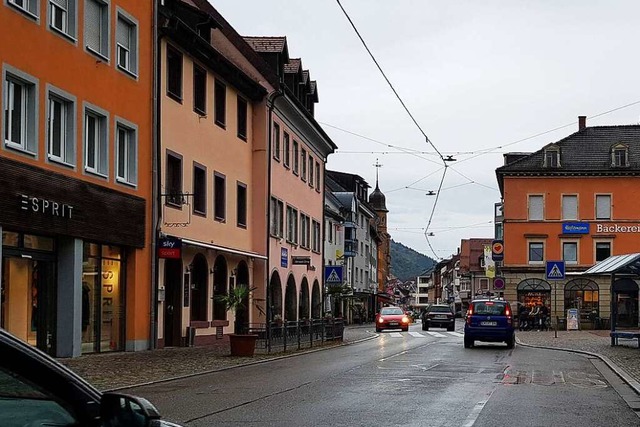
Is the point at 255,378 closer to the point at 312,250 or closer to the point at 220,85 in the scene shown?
the point at 220,85

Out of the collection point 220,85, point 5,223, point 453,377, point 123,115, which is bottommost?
point 453,377

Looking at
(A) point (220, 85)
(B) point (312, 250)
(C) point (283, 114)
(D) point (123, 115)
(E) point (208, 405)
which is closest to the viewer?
(E) point (208, 405)

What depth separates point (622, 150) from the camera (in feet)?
231

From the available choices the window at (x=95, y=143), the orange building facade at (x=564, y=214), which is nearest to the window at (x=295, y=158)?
the window at (x=95, y=143)

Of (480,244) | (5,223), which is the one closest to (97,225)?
(5,223)

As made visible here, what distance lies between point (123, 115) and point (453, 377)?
11.7 metres

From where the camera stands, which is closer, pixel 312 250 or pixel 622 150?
pixel 312 250

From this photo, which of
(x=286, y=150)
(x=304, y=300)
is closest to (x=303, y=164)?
(x=286, y=150)

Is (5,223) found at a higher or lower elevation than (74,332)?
higher

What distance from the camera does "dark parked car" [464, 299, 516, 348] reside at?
33.3 meters

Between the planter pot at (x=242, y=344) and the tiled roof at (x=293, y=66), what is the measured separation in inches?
832

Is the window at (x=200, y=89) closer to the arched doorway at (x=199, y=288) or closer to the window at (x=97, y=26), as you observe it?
the arched doorway at (x=199, y=288)

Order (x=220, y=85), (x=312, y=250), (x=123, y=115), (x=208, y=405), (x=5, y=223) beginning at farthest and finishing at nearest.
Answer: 1. (x=312, y=250)
2. (x=220, y=85)
3. (x=123, y=115)
4. (x=5, y=223)
5. (x=208, y=405)

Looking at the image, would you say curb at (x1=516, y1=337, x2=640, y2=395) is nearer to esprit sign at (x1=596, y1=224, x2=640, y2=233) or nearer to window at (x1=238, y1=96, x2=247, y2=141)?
window at (x1=238, y1=96, x2=247, y2=141)
